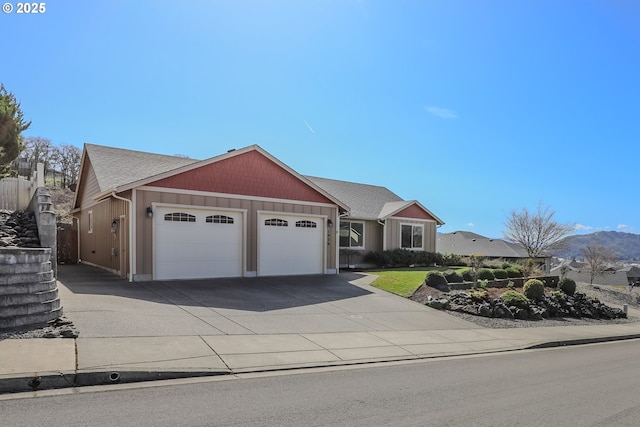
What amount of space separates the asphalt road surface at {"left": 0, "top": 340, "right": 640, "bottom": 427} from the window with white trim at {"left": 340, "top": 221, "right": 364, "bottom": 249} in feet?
53.4

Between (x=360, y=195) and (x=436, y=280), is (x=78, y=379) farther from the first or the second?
(x=360, y=195)

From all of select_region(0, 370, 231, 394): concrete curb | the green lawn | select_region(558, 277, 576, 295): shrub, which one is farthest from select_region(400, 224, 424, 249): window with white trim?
select_region(0, 370, 231, 394): concrete curb

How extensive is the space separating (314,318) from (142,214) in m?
6.88

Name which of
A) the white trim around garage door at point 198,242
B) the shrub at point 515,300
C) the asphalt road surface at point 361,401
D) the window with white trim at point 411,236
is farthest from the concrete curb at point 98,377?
the window with white trim at point 411,236

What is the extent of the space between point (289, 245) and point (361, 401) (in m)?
12.7

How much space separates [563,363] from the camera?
9.10m

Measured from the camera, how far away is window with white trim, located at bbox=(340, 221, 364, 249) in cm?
2428

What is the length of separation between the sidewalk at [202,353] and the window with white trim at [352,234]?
1309cm

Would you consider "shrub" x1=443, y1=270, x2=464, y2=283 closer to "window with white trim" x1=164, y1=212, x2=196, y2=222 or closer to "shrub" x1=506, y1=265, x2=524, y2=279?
"shrub" x1=506, y1=265, x2=524, y2=279

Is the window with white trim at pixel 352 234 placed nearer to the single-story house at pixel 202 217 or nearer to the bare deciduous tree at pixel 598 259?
the single-story house at pixel 202 217

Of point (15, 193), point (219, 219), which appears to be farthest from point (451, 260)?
point (15, 193)

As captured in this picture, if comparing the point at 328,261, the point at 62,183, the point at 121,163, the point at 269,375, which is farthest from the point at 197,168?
the point at 62,183

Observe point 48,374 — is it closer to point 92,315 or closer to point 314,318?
point 92,315

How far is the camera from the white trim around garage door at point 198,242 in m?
15.0
